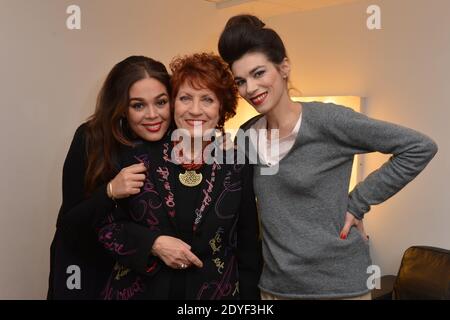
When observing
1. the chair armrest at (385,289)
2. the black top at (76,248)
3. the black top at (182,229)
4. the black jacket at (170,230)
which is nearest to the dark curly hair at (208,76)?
the black jacket at (170,230)

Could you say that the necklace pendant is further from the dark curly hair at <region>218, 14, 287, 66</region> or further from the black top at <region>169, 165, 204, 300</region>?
the dark curly hair at <region>218, 14, 287, 66</region>

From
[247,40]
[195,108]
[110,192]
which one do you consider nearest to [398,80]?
[247,40]

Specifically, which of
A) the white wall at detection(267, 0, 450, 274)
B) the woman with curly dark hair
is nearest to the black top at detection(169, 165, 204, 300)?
the woman with curly dark hair

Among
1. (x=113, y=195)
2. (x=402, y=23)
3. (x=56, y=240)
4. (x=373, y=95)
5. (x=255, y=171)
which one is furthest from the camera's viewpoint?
(x=373, y=95)

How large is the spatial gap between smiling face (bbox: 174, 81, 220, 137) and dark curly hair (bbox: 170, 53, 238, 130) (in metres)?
0.02

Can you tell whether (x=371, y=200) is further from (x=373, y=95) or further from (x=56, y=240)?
(x=373, y=95)

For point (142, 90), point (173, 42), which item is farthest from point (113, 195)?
point (173, 42)

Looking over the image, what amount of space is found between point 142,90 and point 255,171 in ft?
1.46

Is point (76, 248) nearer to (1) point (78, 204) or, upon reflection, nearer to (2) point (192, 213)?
(1) point (78, 204)

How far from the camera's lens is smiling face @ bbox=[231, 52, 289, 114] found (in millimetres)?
1325

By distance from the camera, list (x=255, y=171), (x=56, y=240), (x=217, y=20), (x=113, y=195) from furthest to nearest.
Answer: (x=217, y=20) < (x=56, y=240) < (x=255, y=171) < (x=113, y=195)
